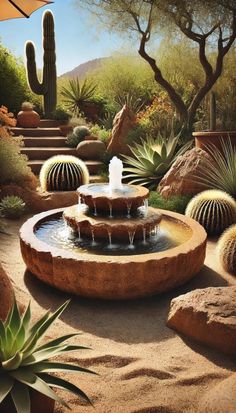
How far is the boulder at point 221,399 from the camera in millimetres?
2051

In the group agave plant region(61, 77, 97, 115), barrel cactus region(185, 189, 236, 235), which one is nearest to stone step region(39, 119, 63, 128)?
agave plant region(61, 77, 97, 115)

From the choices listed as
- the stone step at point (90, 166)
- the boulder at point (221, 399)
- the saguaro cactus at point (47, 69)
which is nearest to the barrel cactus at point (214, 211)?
the boulder at point (221, 399)

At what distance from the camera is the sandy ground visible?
7.22 ft

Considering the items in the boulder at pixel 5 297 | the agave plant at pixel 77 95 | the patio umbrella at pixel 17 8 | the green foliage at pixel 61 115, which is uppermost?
the patio umbrella at pixel 17 8

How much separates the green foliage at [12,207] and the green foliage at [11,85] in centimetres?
801

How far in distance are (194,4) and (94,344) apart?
9.05 meters

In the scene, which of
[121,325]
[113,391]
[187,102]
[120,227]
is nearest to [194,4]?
[187,102]

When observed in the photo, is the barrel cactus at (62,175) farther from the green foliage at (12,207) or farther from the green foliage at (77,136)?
the green foliage at (77,136)

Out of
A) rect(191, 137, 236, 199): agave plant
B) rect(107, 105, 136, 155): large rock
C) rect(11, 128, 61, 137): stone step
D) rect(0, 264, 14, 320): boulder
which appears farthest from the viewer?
rect(11, 128, 61, 137): stone step

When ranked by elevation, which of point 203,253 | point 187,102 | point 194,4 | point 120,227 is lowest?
point 203,253

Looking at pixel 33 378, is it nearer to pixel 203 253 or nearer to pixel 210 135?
pixel 203 253

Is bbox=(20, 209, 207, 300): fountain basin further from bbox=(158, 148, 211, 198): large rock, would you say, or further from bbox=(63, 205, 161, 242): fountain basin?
bbox=(158, 148, 211, 198): large rock

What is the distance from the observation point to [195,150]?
6410mm

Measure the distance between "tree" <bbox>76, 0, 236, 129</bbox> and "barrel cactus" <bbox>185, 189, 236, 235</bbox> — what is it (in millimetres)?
4504
